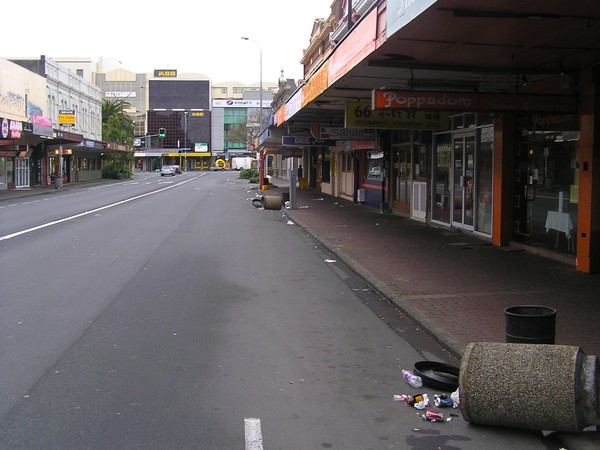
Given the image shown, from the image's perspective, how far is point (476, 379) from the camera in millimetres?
4297

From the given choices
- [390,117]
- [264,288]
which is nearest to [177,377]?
[264,288]

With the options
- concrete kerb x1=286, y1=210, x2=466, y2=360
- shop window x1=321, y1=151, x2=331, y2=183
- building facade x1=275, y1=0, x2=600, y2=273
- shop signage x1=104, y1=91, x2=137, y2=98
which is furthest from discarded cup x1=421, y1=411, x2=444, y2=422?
shop signage x1=104, y1=91, x2=137, y2=98

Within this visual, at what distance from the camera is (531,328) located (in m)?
5.03

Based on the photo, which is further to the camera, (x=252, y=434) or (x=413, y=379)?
(x=413, y=379)

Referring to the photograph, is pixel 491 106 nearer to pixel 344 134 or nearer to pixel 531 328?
pixel 531 328

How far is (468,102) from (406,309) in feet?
13.8

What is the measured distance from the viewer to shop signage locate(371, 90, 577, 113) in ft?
33.2

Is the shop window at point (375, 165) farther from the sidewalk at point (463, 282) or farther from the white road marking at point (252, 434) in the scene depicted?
the white road marking at point (252, 434)

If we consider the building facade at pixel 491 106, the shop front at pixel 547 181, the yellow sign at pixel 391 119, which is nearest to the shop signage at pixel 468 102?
the building facade at pixel 491 106

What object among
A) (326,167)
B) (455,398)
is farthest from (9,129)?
(455,398)

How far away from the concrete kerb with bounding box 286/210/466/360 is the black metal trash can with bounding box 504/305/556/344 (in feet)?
3.08

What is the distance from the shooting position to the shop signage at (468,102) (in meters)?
10.1

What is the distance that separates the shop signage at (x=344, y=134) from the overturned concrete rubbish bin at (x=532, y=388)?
17.1 m

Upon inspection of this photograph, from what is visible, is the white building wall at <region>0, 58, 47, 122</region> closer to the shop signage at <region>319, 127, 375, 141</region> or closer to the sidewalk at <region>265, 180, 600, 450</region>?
→ the shop signage at <region>319, 127, 375, 141</region>
